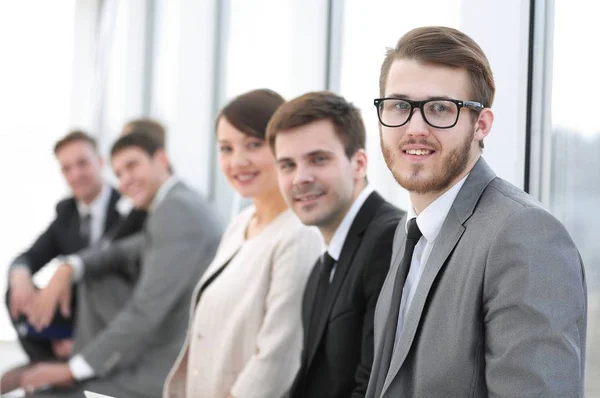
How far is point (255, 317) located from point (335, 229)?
0.44 meters

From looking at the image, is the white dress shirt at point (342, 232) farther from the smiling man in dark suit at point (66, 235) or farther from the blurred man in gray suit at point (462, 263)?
the smiling man in dark suit at point (66, 235)

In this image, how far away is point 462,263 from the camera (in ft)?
5.00

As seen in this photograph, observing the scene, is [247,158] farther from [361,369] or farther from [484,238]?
[484,238]

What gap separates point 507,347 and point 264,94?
1559 millimetres

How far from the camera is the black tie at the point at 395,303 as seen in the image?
1701 millimetres

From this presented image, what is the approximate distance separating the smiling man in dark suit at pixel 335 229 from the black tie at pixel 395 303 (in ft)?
0.84

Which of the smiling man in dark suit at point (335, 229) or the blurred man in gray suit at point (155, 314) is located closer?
the smiling man in dark suit at point (335, 229)

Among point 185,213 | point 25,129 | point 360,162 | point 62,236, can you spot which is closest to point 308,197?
point 360,162

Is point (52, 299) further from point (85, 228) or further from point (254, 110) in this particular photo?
point (254, 110)

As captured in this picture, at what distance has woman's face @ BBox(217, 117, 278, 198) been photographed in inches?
109

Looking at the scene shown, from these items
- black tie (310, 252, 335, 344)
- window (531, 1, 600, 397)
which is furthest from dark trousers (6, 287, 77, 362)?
window (531, 1, 600, 397)

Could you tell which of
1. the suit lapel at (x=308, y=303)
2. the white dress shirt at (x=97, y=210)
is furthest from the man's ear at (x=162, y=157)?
the suit lapel at (x=308, y=303)

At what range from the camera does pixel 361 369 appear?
6.52ft

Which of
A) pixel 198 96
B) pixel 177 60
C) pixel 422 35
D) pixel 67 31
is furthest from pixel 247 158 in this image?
pixel 67 31
